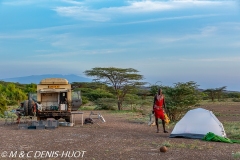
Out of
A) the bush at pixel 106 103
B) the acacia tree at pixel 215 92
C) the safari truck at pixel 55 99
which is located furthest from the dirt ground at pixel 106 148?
the acacia tree at pixel 215 92

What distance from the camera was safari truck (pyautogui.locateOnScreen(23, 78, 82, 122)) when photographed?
55.0 ft

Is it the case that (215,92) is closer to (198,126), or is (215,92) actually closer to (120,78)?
(120,78)

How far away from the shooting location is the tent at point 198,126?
11.2m

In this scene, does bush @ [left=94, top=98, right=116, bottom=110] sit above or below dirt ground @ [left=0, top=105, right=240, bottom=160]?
below

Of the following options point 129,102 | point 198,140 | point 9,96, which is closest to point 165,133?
point 198,140

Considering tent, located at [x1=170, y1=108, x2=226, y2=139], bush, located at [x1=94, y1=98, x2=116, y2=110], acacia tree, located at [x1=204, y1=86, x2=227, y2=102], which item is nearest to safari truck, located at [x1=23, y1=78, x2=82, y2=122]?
tent, located at [x1=170, y1=108, x2=226, y2=139]

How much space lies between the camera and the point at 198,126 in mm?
11430

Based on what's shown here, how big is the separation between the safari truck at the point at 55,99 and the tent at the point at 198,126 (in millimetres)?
6534

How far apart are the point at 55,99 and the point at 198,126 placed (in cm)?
854

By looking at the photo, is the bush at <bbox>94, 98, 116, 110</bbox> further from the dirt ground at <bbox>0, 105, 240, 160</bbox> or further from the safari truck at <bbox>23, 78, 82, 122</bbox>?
the dirt ground at <bbox>0, 105, 240, 160</bbox>

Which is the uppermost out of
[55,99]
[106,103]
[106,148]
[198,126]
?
[55,99]

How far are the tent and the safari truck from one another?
21.4 ft

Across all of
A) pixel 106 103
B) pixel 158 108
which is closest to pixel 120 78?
pixel 106 103

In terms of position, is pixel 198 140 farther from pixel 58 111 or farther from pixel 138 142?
pixel 58 111
